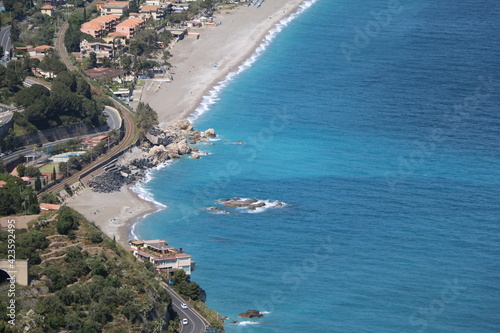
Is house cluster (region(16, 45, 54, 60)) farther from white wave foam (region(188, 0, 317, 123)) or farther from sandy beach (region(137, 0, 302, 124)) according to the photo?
white wave foam (region(188, 0, 317, 123))

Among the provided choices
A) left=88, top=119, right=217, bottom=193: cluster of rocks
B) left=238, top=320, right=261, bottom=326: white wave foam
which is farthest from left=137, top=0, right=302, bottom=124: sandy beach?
left=238, top=320, right=261, bottom=326: white wave foam

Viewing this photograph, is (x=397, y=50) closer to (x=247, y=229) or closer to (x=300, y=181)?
(x=300, y=181)

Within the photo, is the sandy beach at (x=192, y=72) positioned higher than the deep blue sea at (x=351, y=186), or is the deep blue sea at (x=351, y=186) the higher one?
the sandy beach at (x=192, y=72)

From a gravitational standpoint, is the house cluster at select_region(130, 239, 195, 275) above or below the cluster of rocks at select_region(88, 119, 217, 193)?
above

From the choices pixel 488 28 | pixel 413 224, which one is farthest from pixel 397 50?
pixel 413 224

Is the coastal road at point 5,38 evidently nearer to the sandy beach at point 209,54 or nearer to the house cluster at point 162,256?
the sandy beach at point 209,54

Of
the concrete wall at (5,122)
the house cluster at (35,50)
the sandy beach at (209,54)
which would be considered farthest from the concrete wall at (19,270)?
the house cluster at (35,50)
